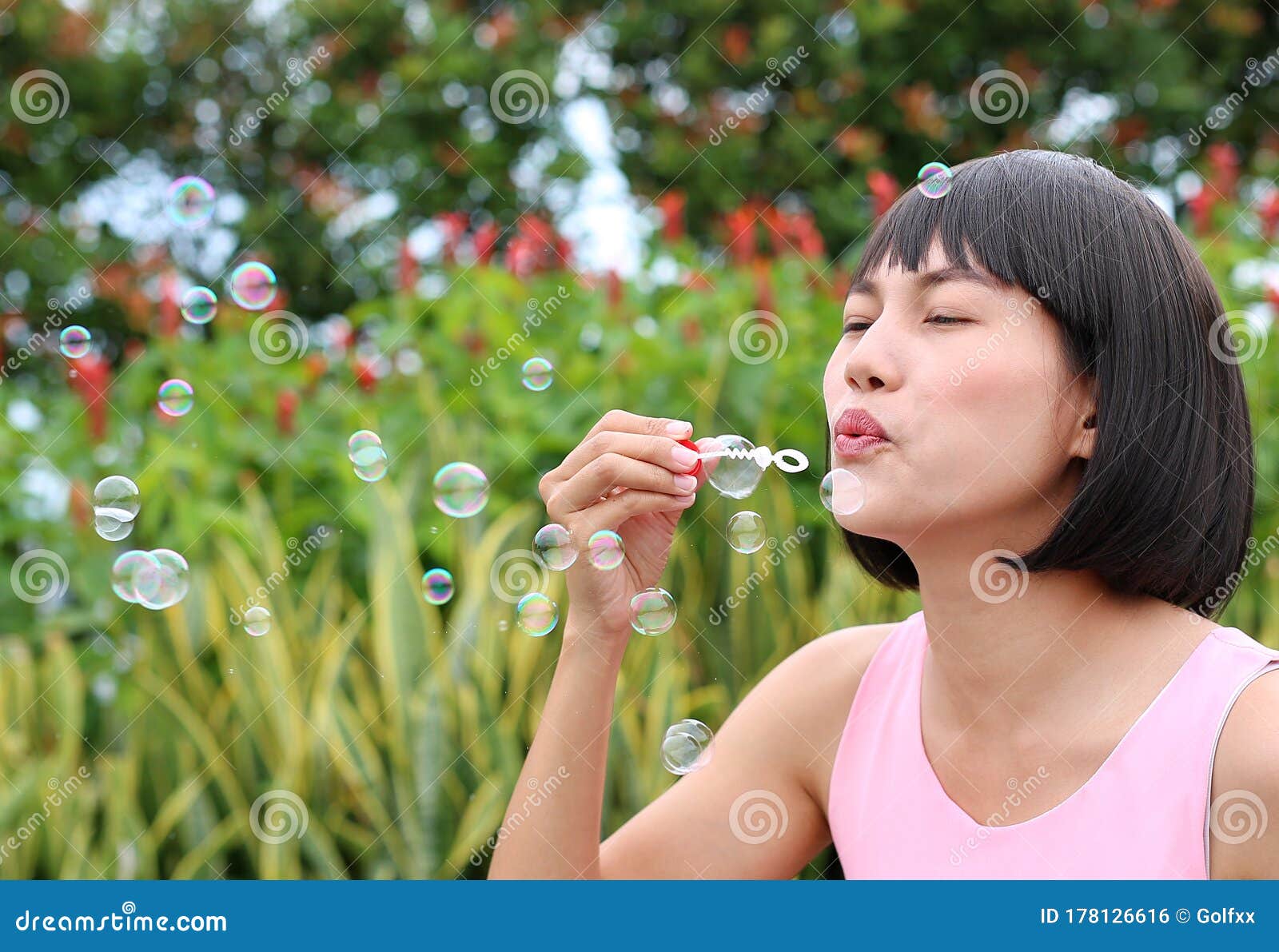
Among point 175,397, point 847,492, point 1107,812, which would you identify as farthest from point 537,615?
point 175,397

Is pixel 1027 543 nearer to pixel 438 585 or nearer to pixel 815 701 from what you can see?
pixel 815 701

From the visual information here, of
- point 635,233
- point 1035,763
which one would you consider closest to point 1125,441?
point 1035,763

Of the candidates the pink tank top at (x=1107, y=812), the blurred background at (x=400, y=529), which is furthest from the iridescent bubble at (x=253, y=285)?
the pink tank top at (x=1107, y=812)

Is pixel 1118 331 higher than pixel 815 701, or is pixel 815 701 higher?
pixel 1118 331

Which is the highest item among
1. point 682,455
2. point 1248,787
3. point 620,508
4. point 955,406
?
point 955,406

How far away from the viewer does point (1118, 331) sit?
4.88 feet

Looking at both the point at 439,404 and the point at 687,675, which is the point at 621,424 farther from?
the point at 439,404

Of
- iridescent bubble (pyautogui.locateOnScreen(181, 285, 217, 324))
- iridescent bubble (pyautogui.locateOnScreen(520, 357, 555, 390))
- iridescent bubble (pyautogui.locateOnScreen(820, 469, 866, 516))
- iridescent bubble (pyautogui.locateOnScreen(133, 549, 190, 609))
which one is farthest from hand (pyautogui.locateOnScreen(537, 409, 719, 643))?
iridescent bubble (pyautogui.locateOnScreen(181, 285, 217, 324))

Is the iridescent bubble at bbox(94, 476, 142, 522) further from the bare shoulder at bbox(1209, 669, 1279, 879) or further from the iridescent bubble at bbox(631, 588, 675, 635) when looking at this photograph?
the bare shoulder at bbox(1209, 669, 1279, 879)

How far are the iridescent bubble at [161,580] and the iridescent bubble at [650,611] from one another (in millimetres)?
871

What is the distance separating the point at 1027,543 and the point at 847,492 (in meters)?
0.24

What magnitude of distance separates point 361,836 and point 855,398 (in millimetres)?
1593

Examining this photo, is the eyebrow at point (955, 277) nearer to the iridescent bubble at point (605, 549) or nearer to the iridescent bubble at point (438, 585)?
the iridescent bubble at point (605, 549)

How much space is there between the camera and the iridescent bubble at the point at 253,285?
2.65m
